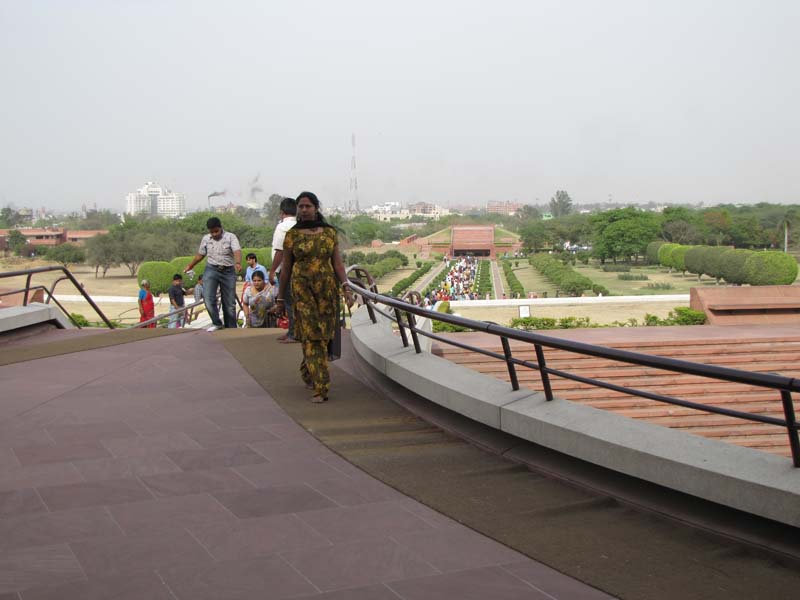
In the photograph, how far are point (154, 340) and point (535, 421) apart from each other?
5.49 metres

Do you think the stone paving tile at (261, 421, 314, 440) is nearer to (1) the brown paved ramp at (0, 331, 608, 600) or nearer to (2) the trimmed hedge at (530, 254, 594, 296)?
(1) the brown paved ramp at (0, 331, 608, 600)

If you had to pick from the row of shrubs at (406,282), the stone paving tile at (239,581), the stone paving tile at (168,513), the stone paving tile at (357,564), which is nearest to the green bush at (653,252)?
the row of shrubs at (406,282)

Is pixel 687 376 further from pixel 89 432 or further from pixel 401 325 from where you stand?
pixel 89 432

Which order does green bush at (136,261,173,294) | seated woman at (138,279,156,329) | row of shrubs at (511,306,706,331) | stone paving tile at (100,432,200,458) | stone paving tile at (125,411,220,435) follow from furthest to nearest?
green bush at (136,261,173,294), row of shrubs at (511,306,706,331), seated woman at (138,279,156,329), stone paving tile at (125,411,220,435), stone paving tile at (100,432,200,458)

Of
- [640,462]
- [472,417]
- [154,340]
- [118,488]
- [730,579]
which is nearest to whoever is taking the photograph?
[730,579]

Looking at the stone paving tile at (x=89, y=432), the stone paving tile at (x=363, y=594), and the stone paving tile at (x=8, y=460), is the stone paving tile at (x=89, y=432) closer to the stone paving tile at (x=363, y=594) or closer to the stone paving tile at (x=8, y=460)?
the stone paving tile at (x=8, y=460)

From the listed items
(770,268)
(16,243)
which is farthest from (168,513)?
(16,243)

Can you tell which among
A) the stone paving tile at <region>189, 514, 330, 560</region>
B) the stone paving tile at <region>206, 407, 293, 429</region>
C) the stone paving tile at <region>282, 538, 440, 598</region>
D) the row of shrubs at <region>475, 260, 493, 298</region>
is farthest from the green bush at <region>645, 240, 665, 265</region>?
the stone paving tile at <region>282, 538, 440, 598</region>

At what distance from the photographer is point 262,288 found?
9945 millimetres

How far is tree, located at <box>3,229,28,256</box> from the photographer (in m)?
99.2

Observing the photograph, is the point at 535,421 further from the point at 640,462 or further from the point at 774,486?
the point at 774,486

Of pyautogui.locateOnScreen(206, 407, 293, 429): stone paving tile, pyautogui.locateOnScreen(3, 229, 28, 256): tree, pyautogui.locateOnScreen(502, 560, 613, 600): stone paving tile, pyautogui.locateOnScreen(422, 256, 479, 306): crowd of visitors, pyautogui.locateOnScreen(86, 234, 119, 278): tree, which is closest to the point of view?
pyautogui.locateOnScreen(502, 560, 613, 600): stone paving tile

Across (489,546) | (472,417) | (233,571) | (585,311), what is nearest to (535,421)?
(472,417)

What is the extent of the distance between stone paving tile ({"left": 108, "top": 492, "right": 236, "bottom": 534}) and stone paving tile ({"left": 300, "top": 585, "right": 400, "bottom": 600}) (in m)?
0.83
